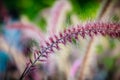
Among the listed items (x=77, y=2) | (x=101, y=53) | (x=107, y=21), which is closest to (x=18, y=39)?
(x=101, y=53)

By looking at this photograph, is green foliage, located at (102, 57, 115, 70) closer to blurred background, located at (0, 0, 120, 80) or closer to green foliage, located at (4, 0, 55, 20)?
blurred background, located at (0, 0, 120, 80)

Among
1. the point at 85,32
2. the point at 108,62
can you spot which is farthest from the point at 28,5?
the point at 85,32

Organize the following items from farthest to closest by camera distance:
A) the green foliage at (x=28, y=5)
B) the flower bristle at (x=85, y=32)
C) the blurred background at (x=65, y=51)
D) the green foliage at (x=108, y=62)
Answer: the green foliage at (x=28, y=5)
the green foliage at (x=108, y=62)
the blurred background at (x=65, y=51)
the flower bristle at (x=85, y=32)

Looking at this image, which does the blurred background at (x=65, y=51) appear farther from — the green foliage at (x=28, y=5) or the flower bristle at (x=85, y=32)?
the green foliage at (x=28, y=5)

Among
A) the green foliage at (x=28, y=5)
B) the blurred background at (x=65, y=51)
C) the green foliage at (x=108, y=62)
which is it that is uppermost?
the green foliage at (x=28, y=5)

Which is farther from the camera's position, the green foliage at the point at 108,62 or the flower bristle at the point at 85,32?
the green foliage at the point at 108,62

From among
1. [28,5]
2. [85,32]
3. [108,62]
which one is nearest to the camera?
[85,32]

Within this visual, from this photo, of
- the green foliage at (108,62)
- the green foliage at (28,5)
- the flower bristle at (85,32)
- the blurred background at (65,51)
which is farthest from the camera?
the green foliage at (28,5)

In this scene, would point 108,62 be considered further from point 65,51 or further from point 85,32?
point 85,32

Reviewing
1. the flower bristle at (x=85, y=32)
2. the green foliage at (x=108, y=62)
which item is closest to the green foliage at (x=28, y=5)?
the green foliage at (x=108, y=62)

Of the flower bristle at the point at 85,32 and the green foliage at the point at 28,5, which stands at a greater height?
the green foliage at the point at 28,5

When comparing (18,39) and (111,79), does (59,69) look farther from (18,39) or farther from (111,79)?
(18,39)
